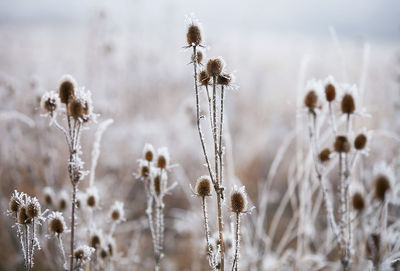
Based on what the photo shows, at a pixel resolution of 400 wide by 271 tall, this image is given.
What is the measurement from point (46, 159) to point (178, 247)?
155 cm

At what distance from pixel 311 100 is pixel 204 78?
497 millimetres

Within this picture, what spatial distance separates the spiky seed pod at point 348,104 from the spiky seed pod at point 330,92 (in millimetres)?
48

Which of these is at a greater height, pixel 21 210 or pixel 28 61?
pixel 28 61

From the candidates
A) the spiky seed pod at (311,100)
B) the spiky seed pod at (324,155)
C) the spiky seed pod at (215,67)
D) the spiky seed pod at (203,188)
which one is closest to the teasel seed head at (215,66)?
the spiky seed pod at (215,67)

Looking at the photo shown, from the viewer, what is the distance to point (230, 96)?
211 inches

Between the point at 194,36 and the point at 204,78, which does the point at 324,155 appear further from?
the point at 194,36

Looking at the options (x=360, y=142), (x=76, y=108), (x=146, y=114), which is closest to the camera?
(x=76, y=108)

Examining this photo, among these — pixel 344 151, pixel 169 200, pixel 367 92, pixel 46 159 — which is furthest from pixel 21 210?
pixel 367 92

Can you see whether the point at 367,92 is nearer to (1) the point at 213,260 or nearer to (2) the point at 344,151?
(2) the point at 344,151

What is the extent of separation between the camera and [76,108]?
1114mm

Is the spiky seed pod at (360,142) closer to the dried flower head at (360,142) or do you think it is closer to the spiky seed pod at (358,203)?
the dried flower head at (360,142)

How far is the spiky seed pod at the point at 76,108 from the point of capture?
3.65ft

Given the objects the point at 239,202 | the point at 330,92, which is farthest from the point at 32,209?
the point at 330,92

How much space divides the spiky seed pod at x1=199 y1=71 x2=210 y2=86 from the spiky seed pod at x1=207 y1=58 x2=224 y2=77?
1.9 inches
